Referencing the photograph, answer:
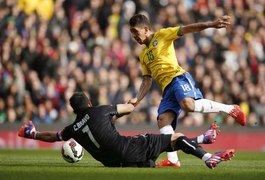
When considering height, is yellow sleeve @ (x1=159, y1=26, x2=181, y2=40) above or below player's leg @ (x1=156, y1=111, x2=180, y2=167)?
above

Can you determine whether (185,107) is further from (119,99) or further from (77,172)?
(119,99)

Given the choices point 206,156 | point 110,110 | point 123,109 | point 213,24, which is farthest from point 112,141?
point 213,24

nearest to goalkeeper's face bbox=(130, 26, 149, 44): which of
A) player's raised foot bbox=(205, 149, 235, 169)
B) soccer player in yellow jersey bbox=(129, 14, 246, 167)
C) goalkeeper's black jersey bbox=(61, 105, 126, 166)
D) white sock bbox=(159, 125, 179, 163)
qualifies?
soccer player in yellow jersey bbox=(129, 14, 246, 167)

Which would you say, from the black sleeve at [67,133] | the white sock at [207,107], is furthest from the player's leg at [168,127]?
the black sleeve at [67,133]

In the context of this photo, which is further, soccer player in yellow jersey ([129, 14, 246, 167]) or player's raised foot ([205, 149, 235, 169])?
soccer player in yellow jersey ([129, 14, 246, 167])

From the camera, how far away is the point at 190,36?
24.5 meters

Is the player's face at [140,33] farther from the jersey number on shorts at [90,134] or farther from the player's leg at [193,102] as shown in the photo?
the jersey number on shorts at [90,134]

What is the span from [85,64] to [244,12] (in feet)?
18.1

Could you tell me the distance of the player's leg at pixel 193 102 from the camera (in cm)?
1338

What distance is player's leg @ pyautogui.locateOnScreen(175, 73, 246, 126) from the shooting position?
13.4 metres

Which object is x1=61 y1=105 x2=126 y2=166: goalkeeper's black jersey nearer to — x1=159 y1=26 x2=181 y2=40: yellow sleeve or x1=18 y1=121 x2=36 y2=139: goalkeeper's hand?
x1=18 y1=121 x2=36 y2=139: goalkeeper's hand

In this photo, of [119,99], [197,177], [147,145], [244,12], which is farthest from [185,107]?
[244,12]

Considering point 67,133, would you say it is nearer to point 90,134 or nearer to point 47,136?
point 90,134

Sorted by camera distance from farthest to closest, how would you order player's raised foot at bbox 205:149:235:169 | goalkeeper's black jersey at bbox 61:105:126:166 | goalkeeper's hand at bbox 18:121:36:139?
1. goalkeeper's hand at bbox 18:121:36:139
2. goalkeeper's black jersey at bbox 61:105:126:166
3. player's raised foot at bbox 205:149:235:169
